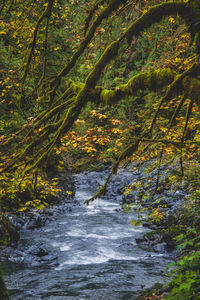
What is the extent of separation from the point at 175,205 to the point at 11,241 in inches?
249

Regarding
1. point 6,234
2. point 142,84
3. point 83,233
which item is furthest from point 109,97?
point 83,233

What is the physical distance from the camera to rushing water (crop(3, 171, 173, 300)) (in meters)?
5.66

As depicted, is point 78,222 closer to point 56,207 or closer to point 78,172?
point 56,207

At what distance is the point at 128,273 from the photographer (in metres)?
6.44

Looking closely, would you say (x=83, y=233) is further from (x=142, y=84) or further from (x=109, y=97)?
(x=142, y=84)

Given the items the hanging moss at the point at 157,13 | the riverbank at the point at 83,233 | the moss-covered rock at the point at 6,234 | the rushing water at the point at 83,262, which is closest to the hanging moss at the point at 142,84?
the hanging moss at the point at 157,13

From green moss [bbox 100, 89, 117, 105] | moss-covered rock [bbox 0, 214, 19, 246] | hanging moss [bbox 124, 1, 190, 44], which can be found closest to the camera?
hanging moss [bbox 124, 1, 190, 44]

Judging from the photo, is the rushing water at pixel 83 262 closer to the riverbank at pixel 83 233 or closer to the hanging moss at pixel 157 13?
the riverbank at pixel 83 233

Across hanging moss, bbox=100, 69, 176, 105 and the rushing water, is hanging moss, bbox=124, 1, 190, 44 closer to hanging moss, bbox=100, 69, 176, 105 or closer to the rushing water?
hanging moss, bbox=100, 69, 176, 105

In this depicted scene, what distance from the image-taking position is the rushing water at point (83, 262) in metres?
5.66

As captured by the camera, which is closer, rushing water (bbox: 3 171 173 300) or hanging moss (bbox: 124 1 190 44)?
hanging moss (bbox: 124 1 190 44)

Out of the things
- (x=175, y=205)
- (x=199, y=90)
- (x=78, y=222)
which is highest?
(x=199, y=90)

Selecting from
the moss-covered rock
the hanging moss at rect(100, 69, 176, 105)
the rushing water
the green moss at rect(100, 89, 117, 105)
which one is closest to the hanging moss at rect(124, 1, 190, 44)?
the hanging moss at rect(100, 69, 176, 105)

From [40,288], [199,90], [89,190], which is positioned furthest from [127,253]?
[89,190]
